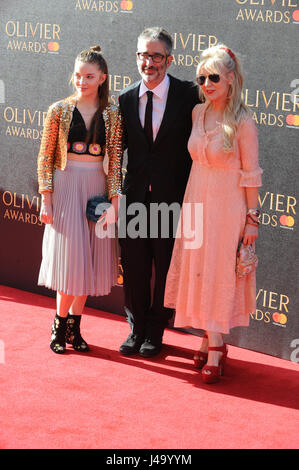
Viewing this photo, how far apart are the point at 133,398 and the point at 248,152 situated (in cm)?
137

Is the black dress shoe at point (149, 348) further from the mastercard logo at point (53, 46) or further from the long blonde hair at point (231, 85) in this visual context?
the mastercard logo at point (53, 46)

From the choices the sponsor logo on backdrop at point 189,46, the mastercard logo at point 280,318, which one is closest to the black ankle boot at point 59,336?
the mastercard logo at point 280,318

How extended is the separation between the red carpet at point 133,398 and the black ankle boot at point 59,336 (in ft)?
0.13

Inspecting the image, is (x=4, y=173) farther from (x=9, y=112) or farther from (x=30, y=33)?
(x=30, y=33)

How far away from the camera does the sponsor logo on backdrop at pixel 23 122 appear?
5160 mm

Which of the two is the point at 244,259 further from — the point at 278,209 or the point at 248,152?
the point at 278,209

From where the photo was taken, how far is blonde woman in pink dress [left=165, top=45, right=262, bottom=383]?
3.57m

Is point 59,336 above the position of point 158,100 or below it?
below

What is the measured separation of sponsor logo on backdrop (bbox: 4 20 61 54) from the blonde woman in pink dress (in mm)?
1613

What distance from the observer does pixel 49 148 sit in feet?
12.8

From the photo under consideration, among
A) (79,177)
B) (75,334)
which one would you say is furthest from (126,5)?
(75,334)

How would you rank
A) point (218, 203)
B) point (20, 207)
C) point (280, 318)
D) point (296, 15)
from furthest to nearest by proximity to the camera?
point (20, 207), point (280, 318), point (296, 15), point (218, 203)

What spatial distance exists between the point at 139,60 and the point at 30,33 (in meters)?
1.64

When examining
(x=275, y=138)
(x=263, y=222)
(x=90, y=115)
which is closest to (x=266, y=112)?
(x=275, y=138)
